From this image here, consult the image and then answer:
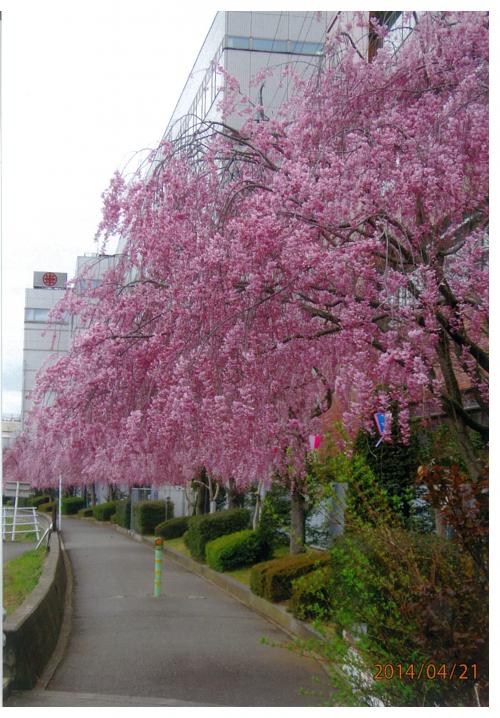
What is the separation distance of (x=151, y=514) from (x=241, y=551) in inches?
530

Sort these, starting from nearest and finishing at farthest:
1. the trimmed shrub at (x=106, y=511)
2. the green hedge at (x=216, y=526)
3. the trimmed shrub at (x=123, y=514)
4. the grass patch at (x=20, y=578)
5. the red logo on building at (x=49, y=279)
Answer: the red logo on building at (x=49, y=279) < the grass patch at (x=20, y=578) < the green hedge at (x=216, y=526) < the trimmed shrub at (x=123, y=514) < the trimmed shrub at (x=106, y=511)

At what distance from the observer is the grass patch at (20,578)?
11.2 meters

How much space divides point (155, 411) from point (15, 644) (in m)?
2.05

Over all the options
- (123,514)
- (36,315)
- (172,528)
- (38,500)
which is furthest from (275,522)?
(38,500)

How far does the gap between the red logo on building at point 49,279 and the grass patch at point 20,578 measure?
3472 millimetres

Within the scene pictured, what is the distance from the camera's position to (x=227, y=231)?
20.8 feet

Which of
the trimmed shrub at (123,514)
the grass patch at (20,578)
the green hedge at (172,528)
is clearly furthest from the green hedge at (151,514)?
the grass patch at (20,578)

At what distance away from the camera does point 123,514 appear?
35.0 metres

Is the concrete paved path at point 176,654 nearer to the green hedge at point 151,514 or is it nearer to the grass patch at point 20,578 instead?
the grass patch at point 20,578

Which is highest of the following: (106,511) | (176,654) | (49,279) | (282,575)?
(49,279)

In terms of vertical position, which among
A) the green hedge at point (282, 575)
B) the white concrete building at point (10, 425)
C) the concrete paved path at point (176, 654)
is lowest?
the concrete paved path at point (176, 654)

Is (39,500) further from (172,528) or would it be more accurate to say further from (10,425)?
(10,425)

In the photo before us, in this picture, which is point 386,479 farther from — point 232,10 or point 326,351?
point 232,10
